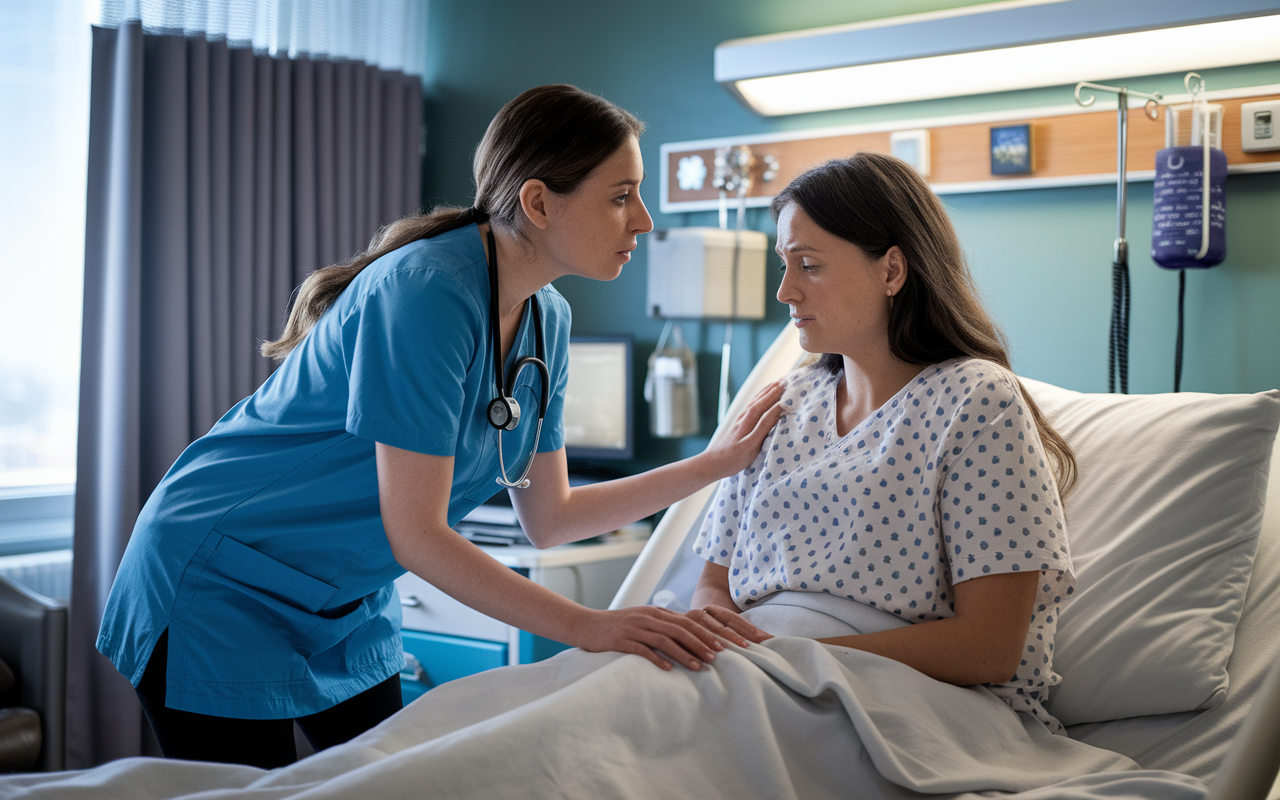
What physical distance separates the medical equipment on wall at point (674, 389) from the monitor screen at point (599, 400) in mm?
94

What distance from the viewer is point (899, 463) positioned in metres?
1.33

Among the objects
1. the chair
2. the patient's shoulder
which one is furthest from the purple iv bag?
the chair

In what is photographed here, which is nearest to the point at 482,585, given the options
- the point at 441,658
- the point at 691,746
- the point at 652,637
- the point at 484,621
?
the point at 652,637

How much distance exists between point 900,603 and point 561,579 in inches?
52.2

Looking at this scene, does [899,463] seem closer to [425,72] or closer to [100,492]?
[100,492]

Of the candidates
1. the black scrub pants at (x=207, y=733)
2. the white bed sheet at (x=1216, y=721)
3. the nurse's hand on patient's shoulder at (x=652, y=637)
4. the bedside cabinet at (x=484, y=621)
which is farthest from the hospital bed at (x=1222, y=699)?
the bedside cabinet at (x=484, y=621)

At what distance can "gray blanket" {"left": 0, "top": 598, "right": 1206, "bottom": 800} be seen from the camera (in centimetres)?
88

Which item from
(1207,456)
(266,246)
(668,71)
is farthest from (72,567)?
(1207,456)

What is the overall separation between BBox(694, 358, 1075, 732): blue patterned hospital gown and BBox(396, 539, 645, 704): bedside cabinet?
101 cm

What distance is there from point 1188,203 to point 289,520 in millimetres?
1809

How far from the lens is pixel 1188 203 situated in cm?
201

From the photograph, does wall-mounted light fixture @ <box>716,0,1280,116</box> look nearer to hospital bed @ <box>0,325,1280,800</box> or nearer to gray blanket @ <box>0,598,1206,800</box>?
hospital bed @ <box>0,325,1280,800</box>

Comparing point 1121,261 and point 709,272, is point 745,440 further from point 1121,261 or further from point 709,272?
point 709,272

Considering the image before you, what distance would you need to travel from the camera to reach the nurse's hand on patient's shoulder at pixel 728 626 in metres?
1.18
